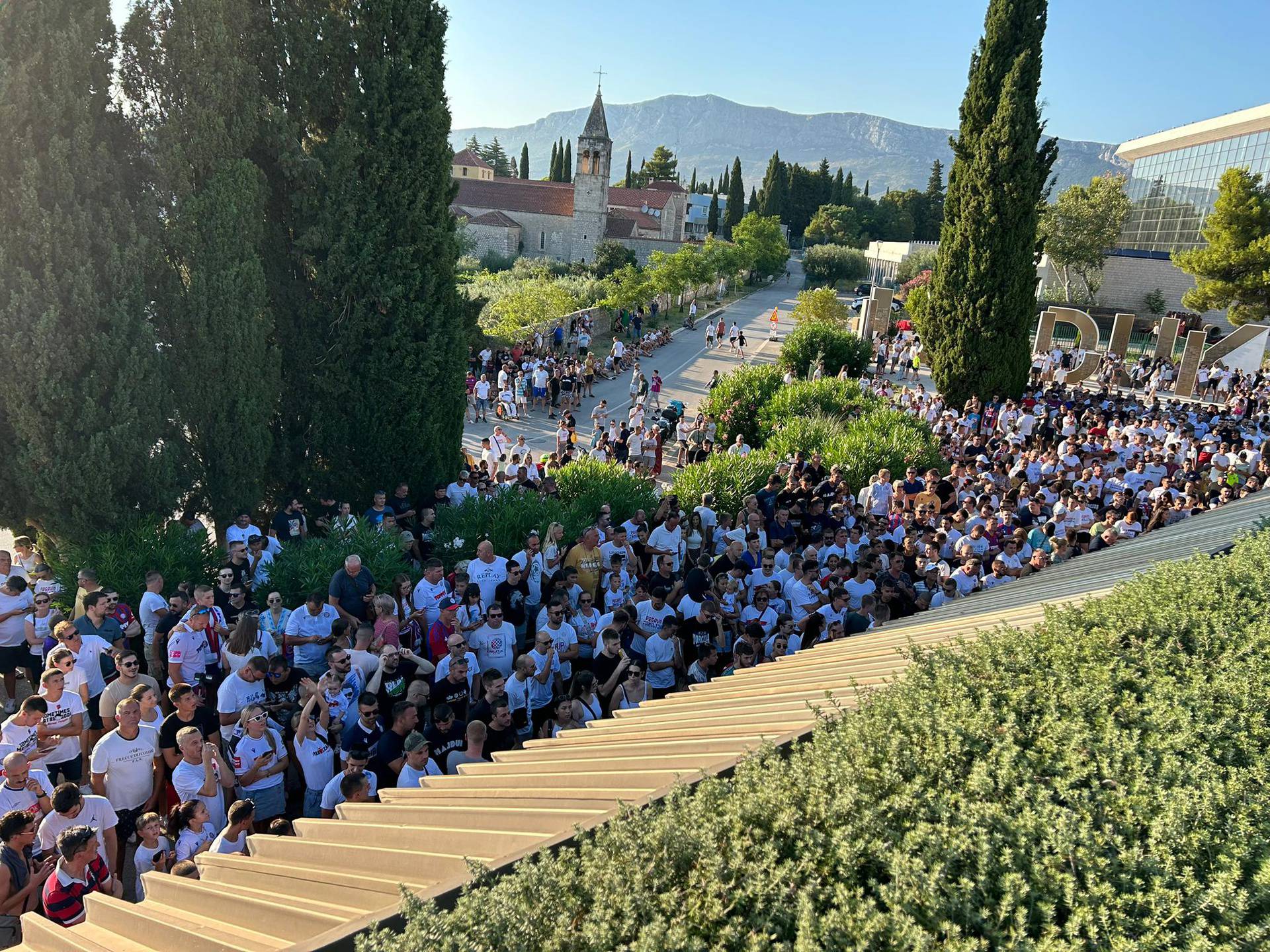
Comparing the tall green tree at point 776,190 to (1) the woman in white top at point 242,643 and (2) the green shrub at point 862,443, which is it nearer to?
(2) the green shrub at point 862,443

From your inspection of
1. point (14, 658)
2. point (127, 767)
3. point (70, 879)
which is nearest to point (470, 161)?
point (14, 658)

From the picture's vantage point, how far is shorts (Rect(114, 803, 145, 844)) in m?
5.96

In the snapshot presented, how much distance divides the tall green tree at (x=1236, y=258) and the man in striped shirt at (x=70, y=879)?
48520mm

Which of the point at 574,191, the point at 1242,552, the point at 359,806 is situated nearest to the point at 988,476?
the point at 1242,552

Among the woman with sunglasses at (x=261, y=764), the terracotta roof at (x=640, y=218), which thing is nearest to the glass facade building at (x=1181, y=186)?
the terracotta roof at (x=640, y=218)

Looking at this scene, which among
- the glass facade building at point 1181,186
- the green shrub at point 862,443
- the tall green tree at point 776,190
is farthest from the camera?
the tall green tree at point 776,190

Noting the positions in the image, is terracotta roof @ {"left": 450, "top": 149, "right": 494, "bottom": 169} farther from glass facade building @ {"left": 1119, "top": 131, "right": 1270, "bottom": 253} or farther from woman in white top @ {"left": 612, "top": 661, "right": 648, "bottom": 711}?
woman in white top @ {"left": 612, "top": 661, "right": 648, "bottom": 711}

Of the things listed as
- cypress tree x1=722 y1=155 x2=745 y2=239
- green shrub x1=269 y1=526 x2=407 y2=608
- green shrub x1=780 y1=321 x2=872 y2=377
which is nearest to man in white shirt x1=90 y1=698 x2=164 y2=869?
green shrub x1=269 y1=526 x2=407 y2=608

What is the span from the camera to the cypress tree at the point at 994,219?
75.4 feet

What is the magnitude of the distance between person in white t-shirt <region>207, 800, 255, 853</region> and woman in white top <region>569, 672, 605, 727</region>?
248 cm

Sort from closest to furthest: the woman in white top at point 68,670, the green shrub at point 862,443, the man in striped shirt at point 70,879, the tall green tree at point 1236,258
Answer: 1. the man in striped shirt at point 70,879
2. the woman in white top at point 68,670
3. the green shrub at point 862,443
4. the tall green tree at point 1236,258

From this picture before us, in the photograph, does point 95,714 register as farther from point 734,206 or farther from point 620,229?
point 734,206

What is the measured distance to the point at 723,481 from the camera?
46.1ft

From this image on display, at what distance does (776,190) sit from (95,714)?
102762 millimetres
